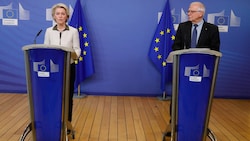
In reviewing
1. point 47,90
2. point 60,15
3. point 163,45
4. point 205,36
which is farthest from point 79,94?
point 205,36

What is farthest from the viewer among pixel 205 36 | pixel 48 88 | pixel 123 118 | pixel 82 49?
pixel 82 49

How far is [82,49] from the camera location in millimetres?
4559

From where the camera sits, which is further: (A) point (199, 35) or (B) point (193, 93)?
(A) point (199, 35)

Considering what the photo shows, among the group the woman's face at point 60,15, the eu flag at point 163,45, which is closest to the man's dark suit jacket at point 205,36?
the woman's face at point 60,15

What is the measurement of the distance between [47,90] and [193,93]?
1218 mm

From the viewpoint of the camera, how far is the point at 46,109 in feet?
7.51

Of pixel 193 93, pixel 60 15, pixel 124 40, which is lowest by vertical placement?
pixel 193 93

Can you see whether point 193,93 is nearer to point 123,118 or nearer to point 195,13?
point 195,13

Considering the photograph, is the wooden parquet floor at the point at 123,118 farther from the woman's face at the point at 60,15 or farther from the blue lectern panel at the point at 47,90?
the woman's face at the point at 60,15

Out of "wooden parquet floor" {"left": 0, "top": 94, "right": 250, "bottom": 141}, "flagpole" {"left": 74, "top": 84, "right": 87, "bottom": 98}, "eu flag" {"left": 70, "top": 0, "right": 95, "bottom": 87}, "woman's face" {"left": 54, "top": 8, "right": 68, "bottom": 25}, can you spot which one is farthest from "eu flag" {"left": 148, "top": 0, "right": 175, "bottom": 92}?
"woman's face" {"left": 54, "top": 8, "right": 68, "bottom": 25}

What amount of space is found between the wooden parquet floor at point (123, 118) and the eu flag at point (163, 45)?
522 mm

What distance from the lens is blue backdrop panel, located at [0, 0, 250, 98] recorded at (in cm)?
463

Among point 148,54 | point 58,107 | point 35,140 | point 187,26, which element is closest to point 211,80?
point 187,26

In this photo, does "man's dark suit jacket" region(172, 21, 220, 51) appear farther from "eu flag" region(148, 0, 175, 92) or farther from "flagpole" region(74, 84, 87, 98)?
"flagpole" region(74, 84, 87, 98)
